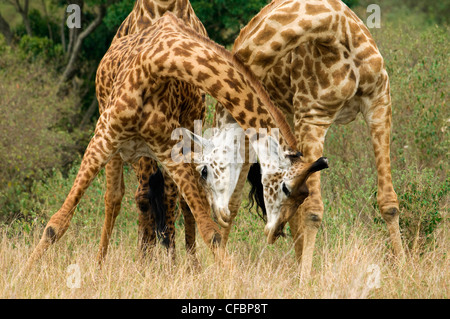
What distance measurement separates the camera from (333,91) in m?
5.23

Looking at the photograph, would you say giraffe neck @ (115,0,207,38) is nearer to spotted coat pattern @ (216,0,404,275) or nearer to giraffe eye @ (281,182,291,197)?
spotted coat pattern @ (216,0,404,275)

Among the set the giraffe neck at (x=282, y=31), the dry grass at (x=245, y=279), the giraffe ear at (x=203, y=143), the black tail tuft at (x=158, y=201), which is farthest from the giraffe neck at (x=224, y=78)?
the black tail tuft at (x=158, y=201)

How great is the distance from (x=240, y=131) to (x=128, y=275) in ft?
4.45

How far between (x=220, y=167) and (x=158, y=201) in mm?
1669

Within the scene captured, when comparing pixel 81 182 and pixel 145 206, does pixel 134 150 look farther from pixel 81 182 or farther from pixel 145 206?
pixel 145 206

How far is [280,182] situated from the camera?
4.52 meters

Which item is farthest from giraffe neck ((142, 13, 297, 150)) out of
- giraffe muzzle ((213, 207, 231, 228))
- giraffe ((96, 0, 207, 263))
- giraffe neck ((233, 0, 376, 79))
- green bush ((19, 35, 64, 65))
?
green bush ((19, 35, 64, 65))

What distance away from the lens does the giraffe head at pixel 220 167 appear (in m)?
4.79

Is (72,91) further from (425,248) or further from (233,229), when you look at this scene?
(425,248)

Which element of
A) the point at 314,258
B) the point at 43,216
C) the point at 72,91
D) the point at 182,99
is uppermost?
the point at 182,99

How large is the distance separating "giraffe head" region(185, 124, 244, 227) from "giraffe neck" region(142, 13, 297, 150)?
14.2 inches

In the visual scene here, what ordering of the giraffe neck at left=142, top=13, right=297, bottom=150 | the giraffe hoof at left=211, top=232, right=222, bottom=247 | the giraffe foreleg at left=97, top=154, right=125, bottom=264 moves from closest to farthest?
1. the giraffe neck at left=142, top=13, right=297, bottom=150
2. the giraffe hoof at left=211, top=232, right=222, bottom=247
3. the giraffe foreleg at left=97, top=154, right=125, bottom=264

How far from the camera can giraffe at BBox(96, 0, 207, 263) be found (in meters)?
6.25

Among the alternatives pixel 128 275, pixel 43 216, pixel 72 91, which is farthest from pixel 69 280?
pixel 72 91
